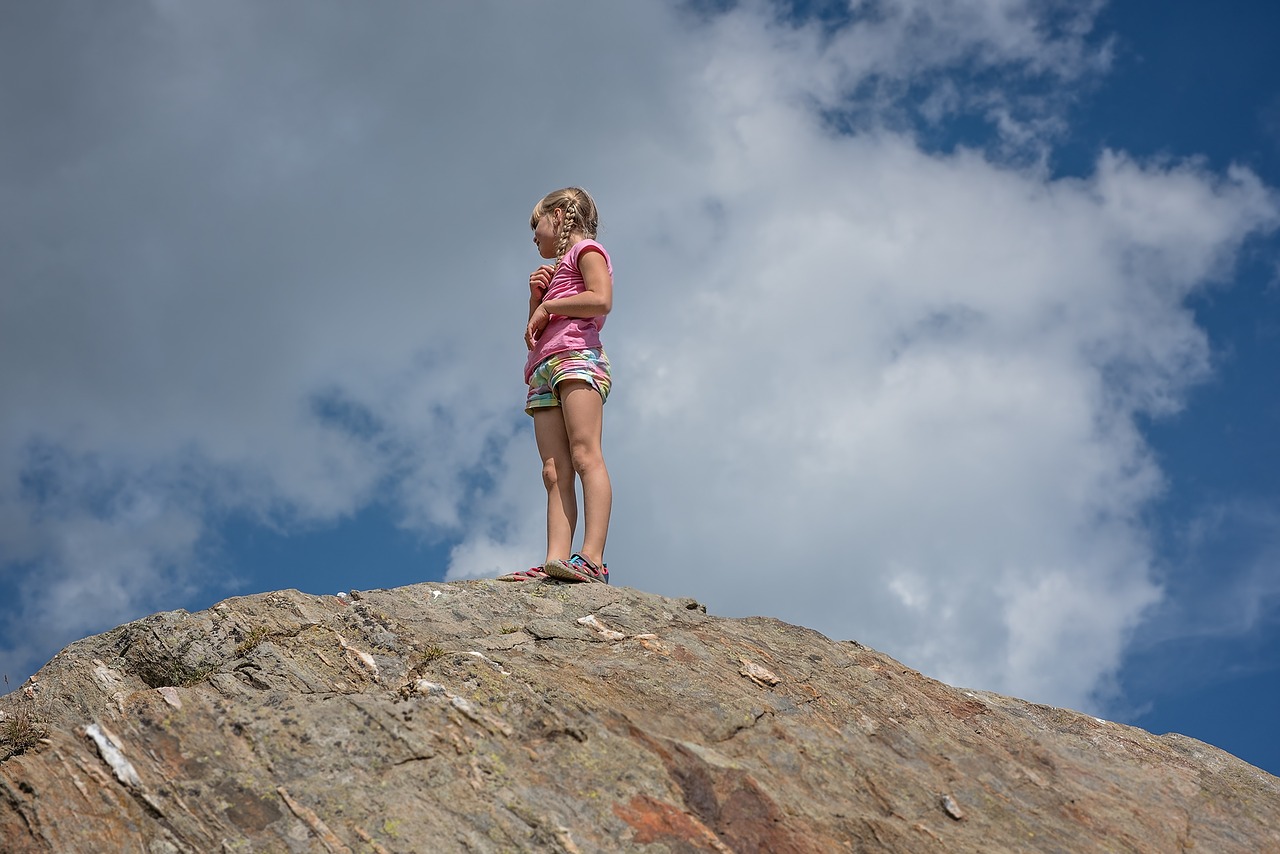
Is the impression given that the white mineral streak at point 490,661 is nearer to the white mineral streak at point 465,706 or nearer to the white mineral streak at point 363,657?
the white mineral streak at point 465,706

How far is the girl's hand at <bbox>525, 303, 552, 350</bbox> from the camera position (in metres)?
10.6

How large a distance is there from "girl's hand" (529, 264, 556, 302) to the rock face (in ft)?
11.6

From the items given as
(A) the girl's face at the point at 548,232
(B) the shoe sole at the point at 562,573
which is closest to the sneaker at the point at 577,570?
(B) the shoe sole at the point at 562,573

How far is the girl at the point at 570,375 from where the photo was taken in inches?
397

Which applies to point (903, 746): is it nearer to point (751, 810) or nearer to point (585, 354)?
point (751, 810)

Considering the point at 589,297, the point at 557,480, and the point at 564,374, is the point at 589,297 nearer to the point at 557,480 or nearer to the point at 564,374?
the point at 564,374

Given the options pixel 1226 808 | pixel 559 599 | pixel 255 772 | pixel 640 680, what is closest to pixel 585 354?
pixel 559 599

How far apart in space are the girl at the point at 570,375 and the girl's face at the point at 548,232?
1cm

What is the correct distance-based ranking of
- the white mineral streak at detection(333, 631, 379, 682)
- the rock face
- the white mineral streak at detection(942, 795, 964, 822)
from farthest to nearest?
1. the white mineral streak at detection(333, 631, 379, 682)
2. the white mineral streak at detection(942, 795, 964, 822)
3. the rock face

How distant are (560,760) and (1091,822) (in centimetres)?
339

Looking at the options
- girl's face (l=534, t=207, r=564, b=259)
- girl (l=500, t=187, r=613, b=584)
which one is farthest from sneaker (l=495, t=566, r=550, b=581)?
girl's face (l=534, t=207, r=564, b=259)

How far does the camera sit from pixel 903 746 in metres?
7.13

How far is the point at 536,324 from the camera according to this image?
10.7 m

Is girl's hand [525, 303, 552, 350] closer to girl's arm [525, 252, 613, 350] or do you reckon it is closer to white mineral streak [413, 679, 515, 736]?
girl's arm [525, 252, 613, 350]
